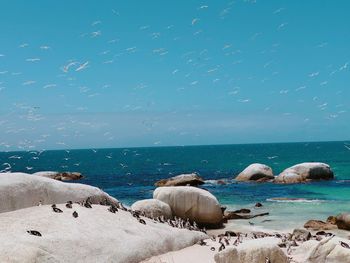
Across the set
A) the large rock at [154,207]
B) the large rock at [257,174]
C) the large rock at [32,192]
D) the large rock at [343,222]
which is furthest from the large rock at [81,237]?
the large rock at [257,174]

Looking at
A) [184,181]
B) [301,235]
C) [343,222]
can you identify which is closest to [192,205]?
[301,235]

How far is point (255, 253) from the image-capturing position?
15.1 meters

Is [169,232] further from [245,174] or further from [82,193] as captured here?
[245,174]

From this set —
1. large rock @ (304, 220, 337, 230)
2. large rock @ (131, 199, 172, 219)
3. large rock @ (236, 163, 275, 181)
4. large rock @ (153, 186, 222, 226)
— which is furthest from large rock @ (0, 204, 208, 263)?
large rock @ (236, 163, 275, 181)

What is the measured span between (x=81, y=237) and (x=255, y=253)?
199 inches

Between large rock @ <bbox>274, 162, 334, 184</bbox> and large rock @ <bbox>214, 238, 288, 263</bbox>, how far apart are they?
4467 centimetres

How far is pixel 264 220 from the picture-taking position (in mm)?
32188

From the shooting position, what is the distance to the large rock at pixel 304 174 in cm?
5934

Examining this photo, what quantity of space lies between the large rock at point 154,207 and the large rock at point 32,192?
557 centimetres

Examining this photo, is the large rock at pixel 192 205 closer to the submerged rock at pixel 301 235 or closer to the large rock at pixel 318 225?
the large rock at pixel 318 225

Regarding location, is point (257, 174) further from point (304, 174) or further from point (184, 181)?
point (184, 181)

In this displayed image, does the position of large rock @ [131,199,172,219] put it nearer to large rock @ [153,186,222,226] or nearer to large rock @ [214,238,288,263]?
large rock @ [153,186,222,226]

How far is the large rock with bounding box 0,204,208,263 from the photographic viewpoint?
43.9ft

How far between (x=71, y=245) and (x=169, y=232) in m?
5.28
